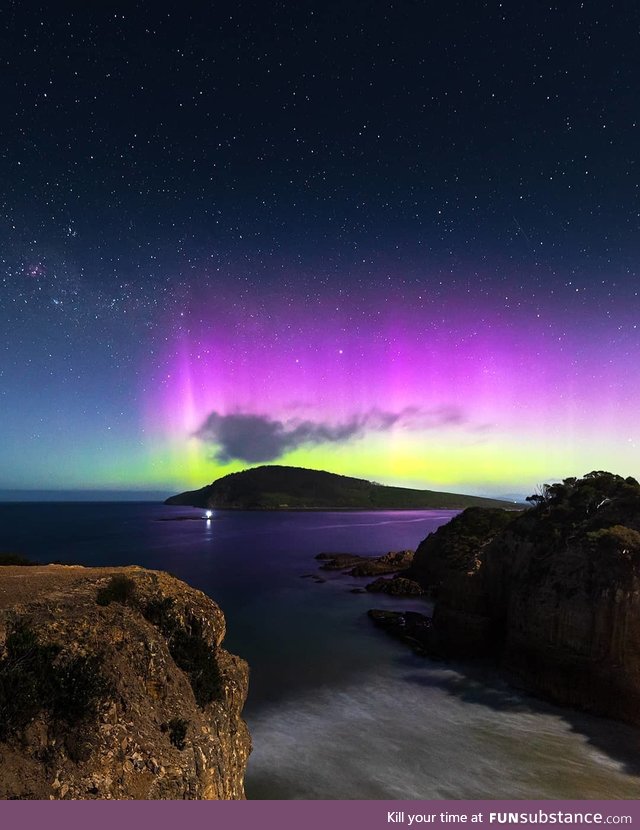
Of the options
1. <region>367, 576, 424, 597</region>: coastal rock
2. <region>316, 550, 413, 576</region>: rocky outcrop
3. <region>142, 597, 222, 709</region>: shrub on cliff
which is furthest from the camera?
<region>316, 550, 413, 576</region>: rocky outcrop

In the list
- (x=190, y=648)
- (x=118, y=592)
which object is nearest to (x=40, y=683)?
(x=118, y=592)

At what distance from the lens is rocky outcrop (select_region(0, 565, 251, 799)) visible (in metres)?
10.3

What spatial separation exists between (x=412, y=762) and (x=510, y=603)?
15.6m

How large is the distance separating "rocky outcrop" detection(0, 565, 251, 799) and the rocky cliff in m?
22.9

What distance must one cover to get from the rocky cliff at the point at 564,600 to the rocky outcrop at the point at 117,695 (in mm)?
22913

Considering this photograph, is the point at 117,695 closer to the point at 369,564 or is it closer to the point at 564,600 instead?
the point at 564,600

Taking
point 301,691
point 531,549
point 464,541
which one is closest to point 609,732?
point 531,549

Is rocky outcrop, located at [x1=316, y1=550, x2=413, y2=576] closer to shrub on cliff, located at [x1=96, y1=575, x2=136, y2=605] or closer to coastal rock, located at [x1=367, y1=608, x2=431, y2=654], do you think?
coastal rock, located at [x1=367, y1=608, x2=431, y2=654]

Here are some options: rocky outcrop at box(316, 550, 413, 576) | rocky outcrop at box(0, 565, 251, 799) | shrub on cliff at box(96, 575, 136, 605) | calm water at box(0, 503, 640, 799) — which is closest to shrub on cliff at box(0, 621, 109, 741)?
rocky outcrop at box(0, 565, 251, 799)

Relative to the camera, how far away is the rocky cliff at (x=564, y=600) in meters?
27.4

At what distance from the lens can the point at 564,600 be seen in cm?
3031

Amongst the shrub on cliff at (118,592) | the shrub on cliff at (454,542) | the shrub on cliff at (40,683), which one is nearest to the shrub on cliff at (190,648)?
the shrub on cliff at (118,592)

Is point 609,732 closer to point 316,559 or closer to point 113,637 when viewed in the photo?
point 113,637

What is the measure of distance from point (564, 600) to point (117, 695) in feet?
93.9
